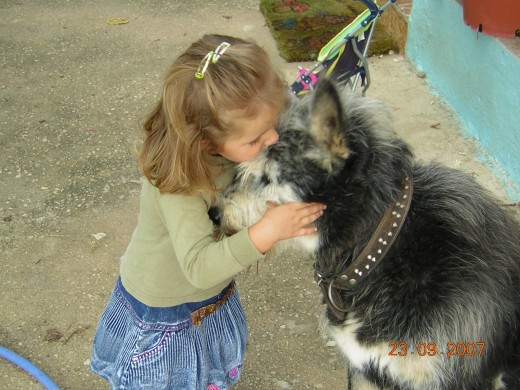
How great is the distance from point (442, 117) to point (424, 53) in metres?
0.72

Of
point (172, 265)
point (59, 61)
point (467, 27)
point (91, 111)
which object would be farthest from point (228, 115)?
point (59, 61)

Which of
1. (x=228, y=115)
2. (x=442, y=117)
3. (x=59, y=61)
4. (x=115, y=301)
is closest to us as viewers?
(x=228, y=115)

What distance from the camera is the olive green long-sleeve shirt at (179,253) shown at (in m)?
2.07

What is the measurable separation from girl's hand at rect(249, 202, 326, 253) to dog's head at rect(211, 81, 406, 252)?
0.15 feet

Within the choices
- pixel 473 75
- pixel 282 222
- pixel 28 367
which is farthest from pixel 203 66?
pixel 473 75

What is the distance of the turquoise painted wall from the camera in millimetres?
4148

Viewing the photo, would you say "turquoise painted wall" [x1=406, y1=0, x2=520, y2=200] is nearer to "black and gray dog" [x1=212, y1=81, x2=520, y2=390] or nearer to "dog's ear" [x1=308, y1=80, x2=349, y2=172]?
"black and gray dog" [x1=212, y1=81, x2=520, y2=390]

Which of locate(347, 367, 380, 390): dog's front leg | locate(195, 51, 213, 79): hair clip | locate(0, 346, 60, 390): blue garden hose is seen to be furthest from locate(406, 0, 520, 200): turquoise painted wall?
locate(0, 346, 60, 390): blue garden hose

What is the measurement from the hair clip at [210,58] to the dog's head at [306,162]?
293 millimetres

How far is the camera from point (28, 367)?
10.5ft

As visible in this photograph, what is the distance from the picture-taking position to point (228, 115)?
81.7 inches

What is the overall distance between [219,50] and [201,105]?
0.20m

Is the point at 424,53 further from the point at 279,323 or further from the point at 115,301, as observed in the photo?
the point at 115,301
